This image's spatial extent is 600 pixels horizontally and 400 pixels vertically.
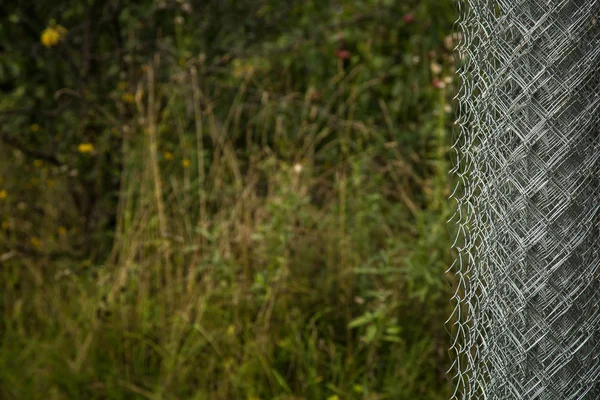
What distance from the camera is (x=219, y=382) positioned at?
9.21 feet

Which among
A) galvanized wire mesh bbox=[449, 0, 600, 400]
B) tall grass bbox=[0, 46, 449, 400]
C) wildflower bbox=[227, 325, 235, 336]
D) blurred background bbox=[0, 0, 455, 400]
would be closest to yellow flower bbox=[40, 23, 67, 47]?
blurred background bbox=[0, 0, 455, 400]

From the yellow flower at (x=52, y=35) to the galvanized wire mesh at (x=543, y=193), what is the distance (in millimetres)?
2794

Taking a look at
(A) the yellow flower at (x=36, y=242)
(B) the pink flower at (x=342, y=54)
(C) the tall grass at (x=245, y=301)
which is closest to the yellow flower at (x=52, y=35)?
(C) the tall grass at (x=245, y=301)

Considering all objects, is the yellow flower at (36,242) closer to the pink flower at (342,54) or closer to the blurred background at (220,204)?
the blurred background at (220,204)

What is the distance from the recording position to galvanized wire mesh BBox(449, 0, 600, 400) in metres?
1.04

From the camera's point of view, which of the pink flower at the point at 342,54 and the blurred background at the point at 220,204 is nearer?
the blurred background at the point at 220,204

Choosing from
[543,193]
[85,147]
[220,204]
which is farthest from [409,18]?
[543,193]

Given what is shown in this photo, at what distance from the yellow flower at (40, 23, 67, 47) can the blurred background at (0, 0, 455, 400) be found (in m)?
0.02

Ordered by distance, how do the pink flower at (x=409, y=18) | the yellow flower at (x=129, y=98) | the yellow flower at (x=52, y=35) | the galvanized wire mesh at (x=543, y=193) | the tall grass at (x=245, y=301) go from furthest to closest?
the pink flower at (x=409, y=18), the yellow flower at (x=129, y=98), the yellow flower at (x=52, y=35), the tall grass at (x=245, y=301), the galvanized wire mesh at (x=543, y=193)

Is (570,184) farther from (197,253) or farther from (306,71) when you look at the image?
(306,71)

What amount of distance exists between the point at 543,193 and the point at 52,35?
2941mm

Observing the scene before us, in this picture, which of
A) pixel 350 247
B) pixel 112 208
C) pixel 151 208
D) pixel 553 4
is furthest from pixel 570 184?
pixel 112 208

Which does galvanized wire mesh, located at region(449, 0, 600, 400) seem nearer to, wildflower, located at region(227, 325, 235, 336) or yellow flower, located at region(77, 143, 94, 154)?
wildflower, located at region(227, 325, 235, 336)

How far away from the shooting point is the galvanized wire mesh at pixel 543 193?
1.04 m
